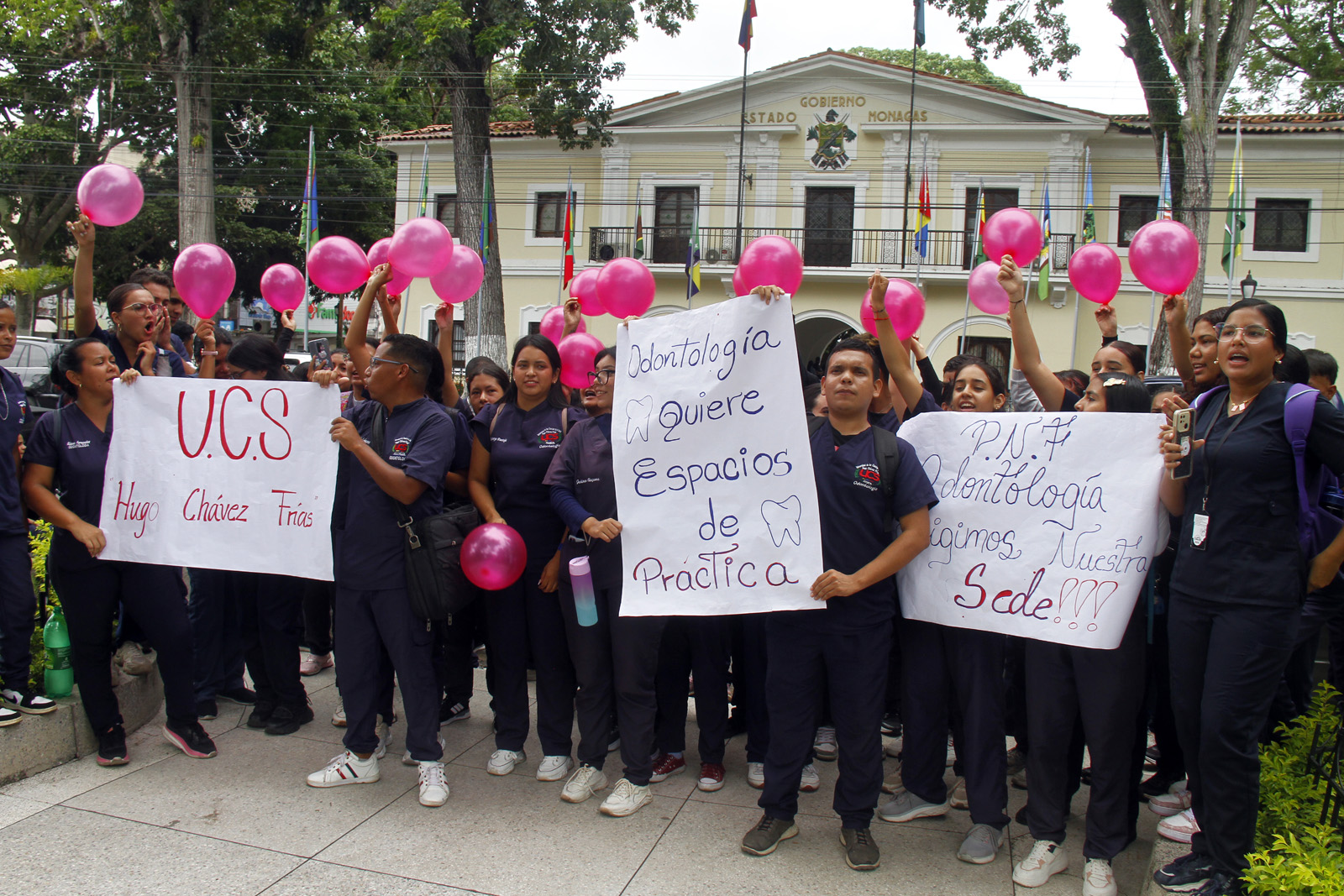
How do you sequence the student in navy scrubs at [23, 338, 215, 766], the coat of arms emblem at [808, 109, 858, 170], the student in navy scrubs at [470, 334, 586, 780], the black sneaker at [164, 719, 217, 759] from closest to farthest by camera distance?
the student in navy scrubs at [23, 338, 215, 766] < the student in navy scrubs at [470, 334, 586, 780] < the black sneaker at [164, 719, 217, 759] < the coat of arms emblem at [808, 109, 858, 170]

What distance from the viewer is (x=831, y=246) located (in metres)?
24.6

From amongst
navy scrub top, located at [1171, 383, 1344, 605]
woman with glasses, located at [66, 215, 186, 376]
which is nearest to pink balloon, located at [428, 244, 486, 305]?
woman with glasses, located at [66, 215, 186, 376]

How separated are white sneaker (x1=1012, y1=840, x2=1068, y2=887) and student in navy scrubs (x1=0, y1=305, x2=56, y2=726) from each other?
13.3 ft

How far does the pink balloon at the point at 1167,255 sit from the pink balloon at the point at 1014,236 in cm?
49

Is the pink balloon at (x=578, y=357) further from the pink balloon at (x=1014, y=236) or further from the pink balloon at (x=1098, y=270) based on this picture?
the pink balloon at (x=1098, y=270)

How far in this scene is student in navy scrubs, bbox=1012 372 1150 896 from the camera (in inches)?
134

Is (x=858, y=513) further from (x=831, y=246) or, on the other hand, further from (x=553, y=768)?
(x=831, y=246)

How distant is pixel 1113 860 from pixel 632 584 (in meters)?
2.10

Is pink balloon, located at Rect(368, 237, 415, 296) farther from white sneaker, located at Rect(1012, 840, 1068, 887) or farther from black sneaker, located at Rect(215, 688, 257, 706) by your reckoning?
white sneaker, located at Rect(1012, 840, 1068, 887)

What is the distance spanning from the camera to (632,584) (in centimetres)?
378

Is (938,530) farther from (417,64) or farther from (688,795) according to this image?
(417,64)

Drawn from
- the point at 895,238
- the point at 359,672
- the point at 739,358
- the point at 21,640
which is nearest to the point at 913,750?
the point at 739,358

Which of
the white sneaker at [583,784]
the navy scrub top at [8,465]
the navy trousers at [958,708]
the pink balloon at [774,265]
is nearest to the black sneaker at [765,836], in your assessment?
the navy trousers at [958,708]

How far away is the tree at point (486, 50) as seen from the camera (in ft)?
55.2
